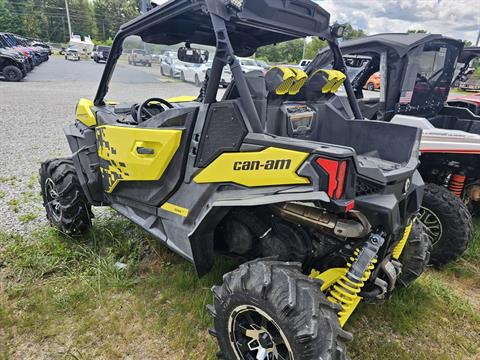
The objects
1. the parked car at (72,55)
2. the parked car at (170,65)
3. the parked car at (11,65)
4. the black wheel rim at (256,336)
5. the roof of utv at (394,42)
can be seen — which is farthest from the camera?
the parked car at (72,55)

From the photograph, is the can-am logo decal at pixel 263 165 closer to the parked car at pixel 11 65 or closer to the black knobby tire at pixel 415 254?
the black knobby tire at pixel 415 254

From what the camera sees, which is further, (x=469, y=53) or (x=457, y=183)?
(x=469, y=53)

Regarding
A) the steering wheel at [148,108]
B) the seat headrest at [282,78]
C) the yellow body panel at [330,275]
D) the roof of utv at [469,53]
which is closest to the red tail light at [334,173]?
the yellow body panel at [330,275]

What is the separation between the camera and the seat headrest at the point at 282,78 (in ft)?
8.39

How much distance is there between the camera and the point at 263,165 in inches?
79.4

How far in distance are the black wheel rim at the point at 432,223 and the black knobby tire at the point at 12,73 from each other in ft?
61.6

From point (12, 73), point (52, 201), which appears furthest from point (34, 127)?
point (12, 73)

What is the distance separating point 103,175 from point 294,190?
223 cm

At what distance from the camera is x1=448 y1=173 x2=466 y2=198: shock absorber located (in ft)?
13.3

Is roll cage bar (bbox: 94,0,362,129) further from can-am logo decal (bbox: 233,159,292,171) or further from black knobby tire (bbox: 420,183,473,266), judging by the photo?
black knobby tire (bbox: 420,183,473,266)

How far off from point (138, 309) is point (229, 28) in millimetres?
2287

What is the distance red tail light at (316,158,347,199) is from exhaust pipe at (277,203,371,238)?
0.24 metres

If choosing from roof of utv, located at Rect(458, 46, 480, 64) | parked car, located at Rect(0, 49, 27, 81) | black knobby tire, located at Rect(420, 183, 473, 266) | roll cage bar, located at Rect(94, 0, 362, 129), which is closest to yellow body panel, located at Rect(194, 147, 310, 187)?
roll cage bar, located at Rect(94, 0, 362, 129)

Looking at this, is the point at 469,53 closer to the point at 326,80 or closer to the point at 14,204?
the point at 326,80
